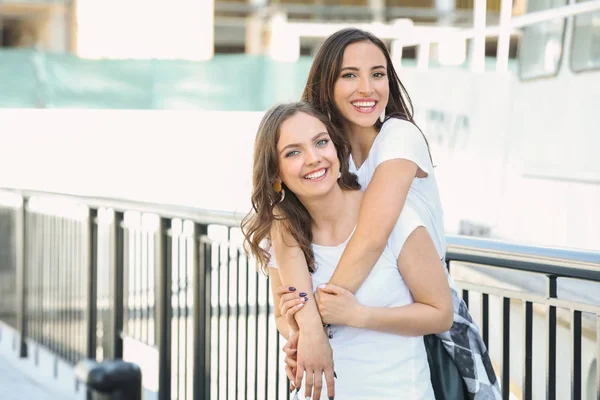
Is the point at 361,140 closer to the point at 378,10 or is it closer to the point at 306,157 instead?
the point at 306,157

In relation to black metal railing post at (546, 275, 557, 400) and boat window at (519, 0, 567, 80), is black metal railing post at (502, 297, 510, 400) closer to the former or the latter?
black metal railing post at (546, 275, 557, 400)

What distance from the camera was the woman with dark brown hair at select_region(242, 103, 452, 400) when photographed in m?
2.63

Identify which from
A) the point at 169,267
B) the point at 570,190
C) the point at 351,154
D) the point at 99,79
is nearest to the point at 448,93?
the point at 570,190

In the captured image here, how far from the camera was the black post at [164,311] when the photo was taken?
5766 mm

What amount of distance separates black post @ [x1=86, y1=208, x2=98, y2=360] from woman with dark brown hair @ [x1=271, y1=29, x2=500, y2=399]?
4272 mm

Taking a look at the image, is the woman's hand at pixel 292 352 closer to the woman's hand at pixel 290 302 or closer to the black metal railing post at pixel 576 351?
the woman's hand at pixel 290 302

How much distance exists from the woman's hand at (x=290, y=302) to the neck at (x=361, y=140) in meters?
0.46

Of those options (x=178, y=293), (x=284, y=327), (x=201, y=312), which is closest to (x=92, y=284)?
(x=178, y=293)

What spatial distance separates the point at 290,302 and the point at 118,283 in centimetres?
406

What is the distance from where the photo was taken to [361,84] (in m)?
2.84

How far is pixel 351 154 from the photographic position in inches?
116

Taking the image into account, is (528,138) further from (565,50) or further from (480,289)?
(480,289)

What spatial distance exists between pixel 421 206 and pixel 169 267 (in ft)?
10.6

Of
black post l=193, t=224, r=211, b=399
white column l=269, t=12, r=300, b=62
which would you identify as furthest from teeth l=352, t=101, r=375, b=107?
white column l=269, t=12, r=300, b=62
